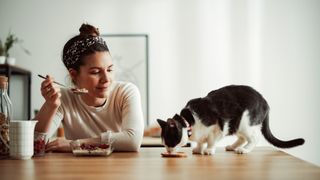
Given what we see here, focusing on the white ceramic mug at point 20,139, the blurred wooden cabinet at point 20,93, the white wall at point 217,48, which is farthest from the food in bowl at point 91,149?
the blurred wooden cabinet at point 20,93

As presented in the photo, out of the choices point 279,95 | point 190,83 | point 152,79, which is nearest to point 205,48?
point 190,83

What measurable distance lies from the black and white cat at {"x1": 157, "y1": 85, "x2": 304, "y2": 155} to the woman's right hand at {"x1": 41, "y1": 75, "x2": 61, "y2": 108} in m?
0.42

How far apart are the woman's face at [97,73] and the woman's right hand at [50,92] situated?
0.45ft

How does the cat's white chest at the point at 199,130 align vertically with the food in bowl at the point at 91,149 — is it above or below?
above

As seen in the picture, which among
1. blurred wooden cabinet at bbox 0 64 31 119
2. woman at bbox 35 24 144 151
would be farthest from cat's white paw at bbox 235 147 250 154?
blurred wooden cabinet at bbox 0 64 31 119

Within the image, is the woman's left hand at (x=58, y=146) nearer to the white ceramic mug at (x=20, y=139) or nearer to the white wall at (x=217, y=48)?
the white ceramic mug at (x=20, y=139)

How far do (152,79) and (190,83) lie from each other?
1.24 feet

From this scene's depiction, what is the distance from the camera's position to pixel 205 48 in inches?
148

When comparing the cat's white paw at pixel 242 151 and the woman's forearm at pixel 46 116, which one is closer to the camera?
the cat's white paw at pixel 242 151

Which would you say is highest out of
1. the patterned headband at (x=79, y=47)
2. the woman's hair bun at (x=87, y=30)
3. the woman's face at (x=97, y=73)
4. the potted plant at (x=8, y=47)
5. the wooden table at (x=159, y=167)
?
the potted plant at (x=8, y=47)

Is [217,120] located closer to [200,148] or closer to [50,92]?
[200,148]

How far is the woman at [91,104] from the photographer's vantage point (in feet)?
4.51

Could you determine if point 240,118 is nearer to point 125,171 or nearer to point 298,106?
point 125,171

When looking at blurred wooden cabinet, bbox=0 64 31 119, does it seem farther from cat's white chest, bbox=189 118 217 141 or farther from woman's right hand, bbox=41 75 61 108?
cat's white chest, bbox=189 118 217 141
